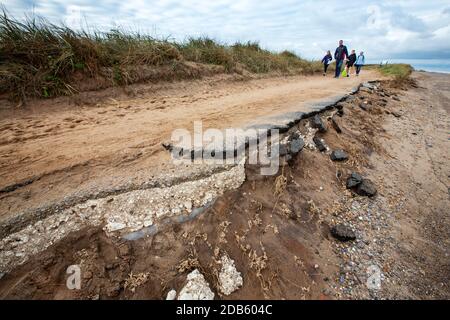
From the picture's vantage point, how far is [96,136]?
308 cm

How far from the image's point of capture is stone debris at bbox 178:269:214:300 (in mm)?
1676

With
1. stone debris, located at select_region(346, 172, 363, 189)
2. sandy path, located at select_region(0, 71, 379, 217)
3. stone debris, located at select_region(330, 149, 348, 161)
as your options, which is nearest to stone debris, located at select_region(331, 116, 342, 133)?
sandy path, located at select_region(0, 71, 379, 217)

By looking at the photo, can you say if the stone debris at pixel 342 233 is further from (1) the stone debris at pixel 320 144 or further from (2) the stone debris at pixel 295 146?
(1) the stone debris at pixel 320 144

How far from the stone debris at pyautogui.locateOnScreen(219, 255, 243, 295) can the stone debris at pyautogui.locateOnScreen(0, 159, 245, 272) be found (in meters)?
0.55

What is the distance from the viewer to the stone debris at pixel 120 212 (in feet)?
5.65

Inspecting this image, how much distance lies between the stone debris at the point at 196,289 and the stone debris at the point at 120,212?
538 millimetres

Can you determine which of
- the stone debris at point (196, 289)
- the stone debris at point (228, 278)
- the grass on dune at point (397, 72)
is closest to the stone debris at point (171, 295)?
the stone debris at point (196, 289)

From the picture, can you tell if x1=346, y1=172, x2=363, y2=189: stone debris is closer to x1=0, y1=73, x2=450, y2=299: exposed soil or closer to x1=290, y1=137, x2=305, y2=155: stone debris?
x1=0, y1=73, x2=450, y2=299: exposed soil

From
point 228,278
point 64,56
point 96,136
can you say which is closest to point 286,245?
point 228,278

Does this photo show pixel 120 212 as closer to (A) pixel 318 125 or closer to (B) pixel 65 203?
(B) pixel 65 203

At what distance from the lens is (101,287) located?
1634 millimetres

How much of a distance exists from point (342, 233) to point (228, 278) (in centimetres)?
119
